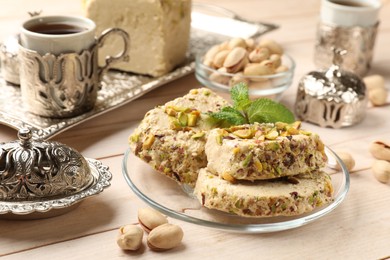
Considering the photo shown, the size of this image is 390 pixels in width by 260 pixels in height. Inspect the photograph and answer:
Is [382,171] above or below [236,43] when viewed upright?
below

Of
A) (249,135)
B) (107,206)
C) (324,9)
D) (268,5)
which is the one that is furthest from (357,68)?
(107,206)

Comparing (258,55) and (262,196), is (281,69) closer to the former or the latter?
(258,55)

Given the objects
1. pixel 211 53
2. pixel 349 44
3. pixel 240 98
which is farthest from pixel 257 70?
pixel 349 44

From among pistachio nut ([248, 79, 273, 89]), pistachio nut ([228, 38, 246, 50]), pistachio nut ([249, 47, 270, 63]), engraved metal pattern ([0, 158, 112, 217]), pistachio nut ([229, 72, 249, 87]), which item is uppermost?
pistachio nut ([228, 38, 246, 50])

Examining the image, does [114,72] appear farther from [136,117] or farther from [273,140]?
[273,140]

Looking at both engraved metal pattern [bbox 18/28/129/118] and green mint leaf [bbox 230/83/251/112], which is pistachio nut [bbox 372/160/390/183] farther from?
engraved metal pattern [bbox 18/28/129/118]

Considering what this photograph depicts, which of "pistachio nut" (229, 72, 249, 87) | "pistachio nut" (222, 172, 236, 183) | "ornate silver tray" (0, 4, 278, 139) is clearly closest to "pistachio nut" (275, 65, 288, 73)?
"pistachio nut" (229, 72, 249, 87)
